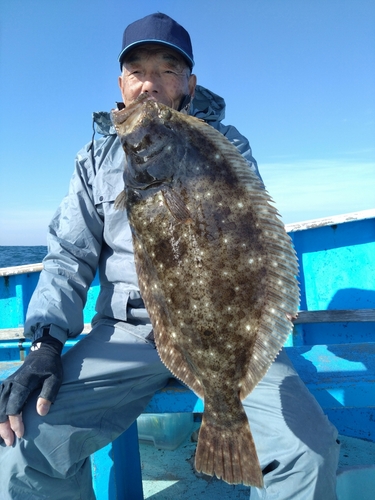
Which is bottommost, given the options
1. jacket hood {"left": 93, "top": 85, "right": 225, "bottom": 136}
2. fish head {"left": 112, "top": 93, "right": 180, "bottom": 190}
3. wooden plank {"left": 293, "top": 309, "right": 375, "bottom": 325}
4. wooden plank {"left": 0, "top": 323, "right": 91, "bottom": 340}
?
wooden plank {"left": 0, "top": 323, "right": 91, "bottom": 340}

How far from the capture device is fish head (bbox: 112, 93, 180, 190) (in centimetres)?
172

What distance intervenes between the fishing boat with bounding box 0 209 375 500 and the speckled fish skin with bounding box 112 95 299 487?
800mm

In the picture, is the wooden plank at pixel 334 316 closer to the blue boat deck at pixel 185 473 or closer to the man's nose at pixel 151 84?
the blue boat deck at pixel 185 473

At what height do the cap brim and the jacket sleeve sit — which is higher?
the cap brim

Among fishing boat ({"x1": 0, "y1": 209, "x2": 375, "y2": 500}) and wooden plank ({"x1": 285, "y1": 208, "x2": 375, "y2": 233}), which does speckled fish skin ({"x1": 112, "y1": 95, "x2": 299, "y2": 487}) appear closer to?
fishing boat ({"x1": 0, "y1": 209, "x2": 375, "y2": 500})

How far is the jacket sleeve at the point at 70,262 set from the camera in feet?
7.69

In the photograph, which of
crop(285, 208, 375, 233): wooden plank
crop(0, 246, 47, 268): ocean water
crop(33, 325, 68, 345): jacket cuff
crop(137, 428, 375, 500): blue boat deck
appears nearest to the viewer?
crop(33, 325, 68, 345): jacket cuff

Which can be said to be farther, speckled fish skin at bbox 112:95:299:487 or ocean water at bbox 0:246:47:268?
ocean water at bbox 0:246:47:268

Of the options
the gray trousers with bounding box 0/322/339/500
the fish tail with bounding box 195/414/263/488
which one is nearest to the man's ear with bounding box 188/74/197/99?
the gray trousers with bounding box 0/322/339/500

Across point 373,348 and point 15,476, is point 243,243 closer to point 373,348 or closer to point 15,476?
point 15,476

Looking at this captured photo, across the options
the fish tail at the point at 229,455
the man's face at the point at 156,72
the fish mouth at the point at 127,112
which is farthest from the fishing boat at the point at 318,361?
the man's face at the point at 156,72

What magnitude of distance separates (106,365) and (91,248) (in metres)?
0.80

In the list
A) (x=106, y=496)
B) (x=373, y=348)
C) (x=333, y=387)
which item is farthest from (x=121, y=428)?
(x=373, y=348)

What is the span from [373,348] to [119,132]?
8.06 feet
